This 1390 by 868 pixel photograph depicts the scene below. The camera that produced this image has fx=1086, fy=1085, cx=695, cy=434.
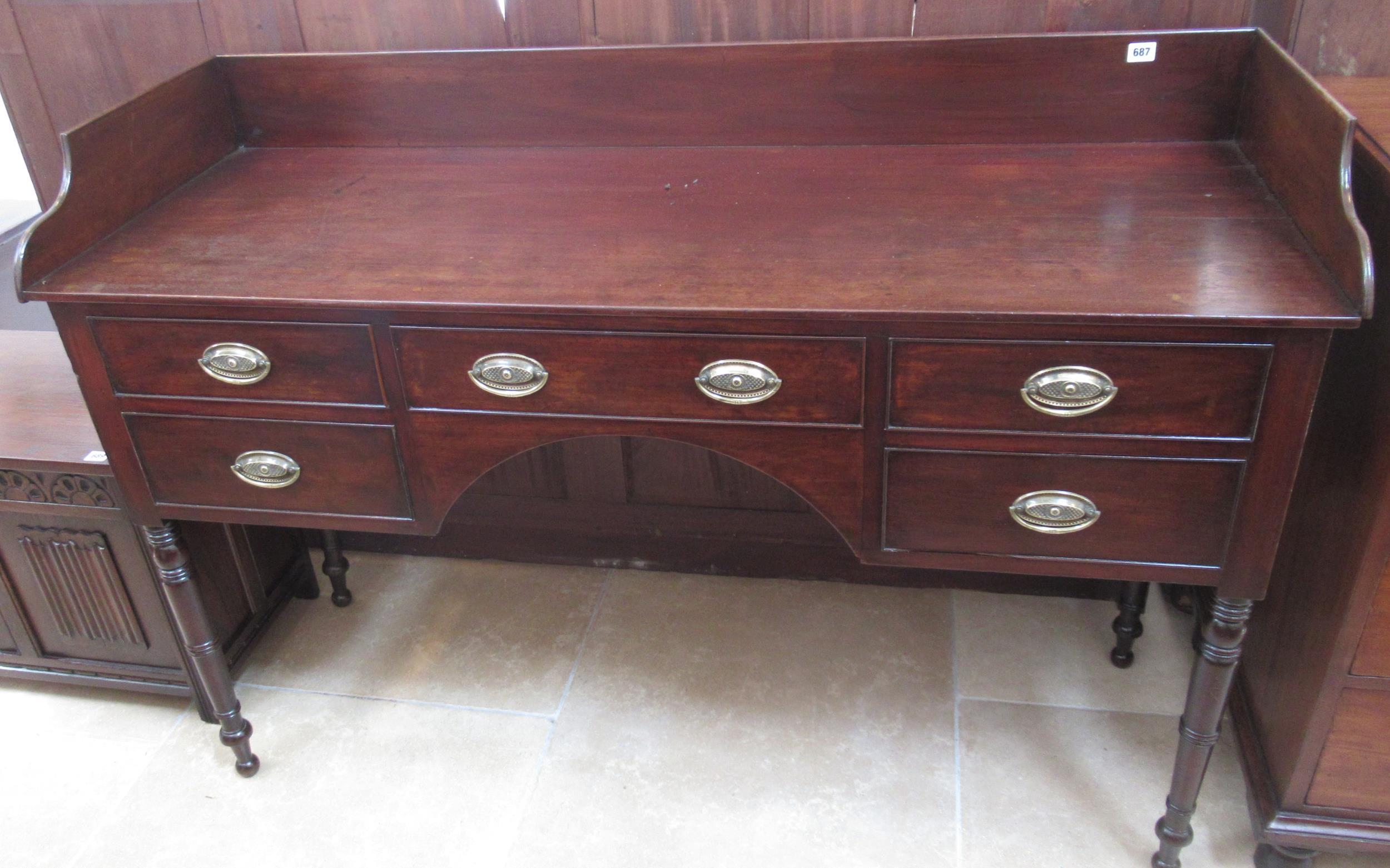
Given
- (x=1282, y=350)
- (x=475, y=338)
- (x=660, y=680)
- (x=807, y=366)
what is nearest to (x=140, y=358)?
(x=475, y=338)

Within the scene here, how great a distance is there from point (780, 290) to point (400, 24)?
0.86 meters

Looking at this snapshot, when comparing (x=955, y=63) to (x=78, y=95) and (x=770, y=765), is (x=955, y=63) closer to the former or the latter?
(x=770, y=765)

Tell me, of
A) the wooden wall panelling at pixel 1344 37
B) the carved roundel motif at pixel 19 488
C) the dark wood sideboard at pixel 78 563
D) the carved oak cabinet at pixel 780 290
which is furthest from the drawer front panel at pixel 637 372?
the wooden wall panelling at pixel 1344 37

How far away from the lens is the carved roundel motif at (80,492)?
1.58 metres

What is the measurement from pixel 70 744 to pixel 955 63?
171 centimetres

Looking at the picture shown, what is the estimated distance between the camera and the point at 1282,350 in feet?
3.51

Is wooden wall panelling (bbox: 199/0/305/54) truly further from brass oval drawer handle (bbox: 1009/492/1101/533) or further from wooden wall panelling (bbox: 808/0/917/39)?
brass oval drawer handle (bbox: 1009/492/1101/533)

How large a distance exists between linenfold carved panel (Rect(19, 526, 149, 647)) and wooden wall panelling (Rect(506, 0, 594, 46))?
3.24 feet

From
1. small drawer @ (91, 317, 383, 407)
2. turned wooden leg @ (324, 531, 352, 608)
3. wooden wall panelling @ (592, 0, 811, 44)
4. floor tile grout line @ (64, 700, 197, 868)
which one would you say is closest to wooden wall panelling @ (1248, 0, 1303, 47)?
wooden wall panelling @ (592, 0, 811, 44)

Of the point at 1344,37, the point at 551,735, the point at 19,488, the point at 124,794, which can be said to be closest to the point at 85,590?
the point at 19,488

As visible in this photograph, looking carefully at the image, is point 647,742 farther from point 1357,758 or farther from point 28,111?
point 28,111

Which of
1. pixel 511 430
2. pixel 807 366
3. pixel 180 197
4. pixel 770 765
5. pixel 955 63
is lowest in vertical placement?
pixel 770 765

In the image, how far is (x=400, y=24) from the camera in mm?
1645

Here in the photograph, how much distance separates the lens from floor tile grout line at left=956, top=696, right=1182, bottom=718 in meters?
1.71
